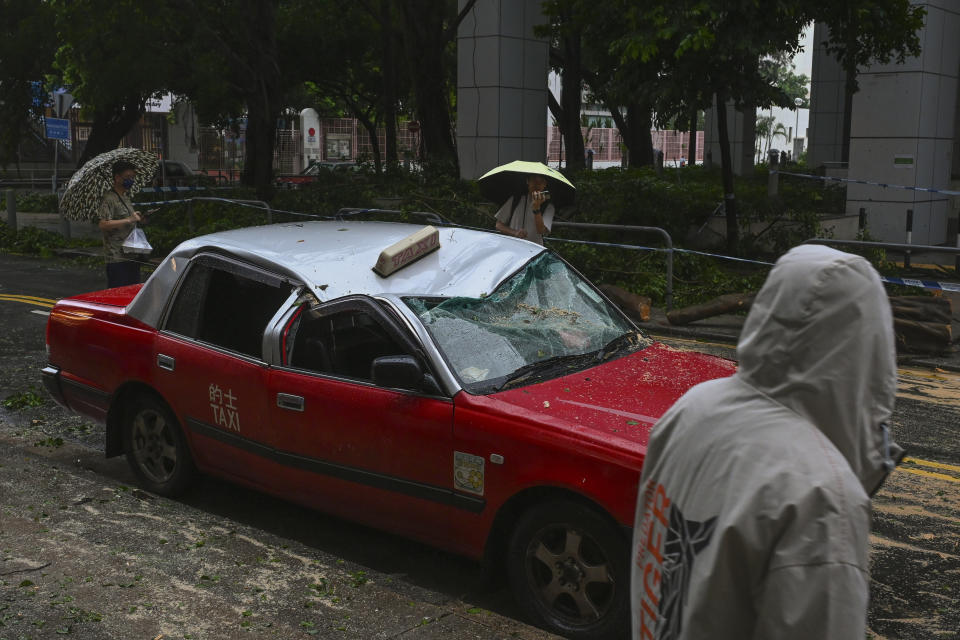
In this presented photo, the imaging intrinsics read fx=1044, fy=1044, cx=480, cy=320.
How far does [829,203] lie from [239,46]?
53.2 feet

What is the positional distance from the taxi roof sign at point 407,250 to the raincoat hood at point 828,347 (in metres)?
3.82

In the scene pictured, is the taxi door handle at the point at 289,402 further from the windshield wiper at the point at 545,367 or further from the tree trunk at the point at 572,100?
the tree trunk at the point at 572,100

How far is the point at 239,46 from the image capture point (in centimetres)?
2823

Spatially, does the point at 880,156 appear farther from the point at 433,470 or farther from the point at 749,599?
the point at 749,599

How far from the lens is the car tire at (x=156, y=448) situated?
609cm

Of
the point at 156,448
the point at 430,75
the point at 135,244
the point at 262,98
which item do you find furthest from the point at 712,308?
the point at 262,98

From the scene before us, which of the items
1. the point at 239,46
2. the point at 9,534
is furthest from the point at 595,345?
the point at 239,46

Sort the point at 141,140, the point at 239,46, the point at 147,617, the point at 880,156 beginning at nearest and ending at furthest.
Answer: the point at 147,617, the point at 880,156, the point at 239,46, the point at 141,140

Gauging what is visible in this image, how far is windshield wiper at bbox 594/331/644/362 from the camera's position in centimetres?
535

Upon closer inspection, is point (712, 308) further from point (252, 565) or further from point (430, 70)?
point (430, 70)

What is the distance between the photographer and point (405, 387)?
4859mm

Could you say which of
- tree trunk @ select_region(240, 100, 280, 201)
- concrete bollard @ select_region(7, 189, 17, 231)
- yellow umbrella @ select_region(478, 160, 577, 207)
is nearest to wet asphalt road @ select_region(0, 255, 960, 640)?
yellow umbrella @ select_region(478, 160, 577, 207)

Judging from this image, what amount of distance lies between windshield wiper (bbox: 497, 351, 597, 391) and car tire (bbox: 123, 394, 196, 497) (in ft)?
7.30

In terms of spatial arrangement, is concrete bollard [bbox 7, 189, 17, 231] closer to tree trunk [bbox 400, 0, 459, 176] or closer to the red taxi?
tree trunk [bbox 400, 0, 459, 176]
